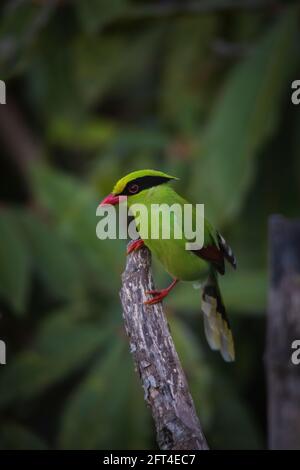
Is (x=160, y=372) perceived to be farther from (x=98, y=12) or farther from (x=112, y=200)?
(x=98, y=12)

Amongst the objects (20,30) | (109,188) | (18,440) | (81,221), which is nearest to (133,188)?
(18,440)

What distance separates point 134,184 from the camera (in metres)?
2.87

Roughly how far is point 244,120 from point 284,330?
181cm

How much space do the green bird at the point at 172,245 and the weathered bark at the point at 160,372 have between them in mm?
54

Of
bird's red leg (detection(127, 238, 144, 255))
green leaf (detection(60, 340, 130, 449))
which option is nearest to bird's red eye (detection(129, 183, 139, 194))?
bird's red leg (detection(127, 238, 144, 255))

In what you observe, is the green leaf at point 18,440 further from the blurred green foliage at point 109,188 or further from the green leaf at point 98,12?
the green leaf at point 98,12

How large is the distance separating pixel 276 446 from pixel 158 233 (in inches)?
58.9

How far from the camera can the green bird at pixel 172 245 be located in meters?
2.87

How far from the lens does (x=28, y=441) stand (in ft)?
13.9

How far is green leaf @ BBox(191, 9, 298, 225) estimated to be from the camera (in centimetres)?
529

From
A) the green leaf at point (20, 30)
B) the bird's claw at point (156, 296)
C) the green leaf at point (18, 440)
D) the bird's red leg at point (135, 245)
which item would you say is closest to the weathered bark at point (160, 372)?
the bird's claw at point (156, 296)

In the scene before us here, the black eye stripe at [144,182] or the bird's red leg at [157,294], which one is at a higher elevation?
the black eye stripe at [144,182]

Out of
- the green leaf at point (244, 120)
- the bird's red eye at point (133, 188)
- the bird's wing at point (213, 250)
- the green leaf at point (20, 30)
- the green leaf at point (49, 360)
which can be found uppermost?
the green leaf at point (20, 30)

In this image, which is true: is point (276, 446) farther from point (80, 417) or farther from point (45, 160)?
point (45, 160)
